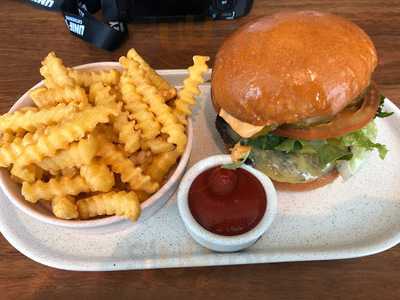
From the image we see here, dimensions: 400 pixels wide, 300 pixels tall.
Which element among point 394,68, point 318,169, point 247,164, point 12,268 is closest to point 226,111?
point 247,164

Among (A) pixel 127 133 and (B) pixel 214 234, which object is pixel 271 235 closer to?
(B) pixel 214 234

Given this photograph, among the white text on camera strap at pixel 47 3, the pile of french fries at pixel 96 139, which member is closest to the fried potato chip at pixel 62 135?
the pile of french fries at pixel 96 139

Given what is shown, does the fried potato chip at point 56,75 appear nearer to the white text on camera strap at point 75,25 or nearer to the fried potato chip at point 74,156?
the fried potato chip at point 74,156

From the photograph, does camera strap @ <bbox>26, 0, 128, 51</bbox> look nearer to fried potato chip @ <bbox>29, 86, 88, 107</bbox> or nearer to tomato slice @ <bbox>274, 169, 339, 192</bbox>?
fried potato chip @ <bbox>29, 86, 88, 107</bbox>

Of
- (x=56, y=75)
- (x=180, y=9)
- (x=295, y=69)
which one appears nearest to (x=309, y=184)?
(x=295, y=69)

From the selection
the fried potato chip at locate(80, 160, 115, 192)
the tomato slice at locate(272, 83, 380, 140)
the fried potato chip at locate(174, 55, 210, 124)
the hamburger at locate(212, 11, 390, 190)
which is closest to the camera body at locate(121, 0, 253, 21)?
the hamburger at locate(212, 11, 390, 190)

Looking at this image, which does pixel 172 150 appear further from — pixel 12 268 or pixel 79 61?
pixel 79 61

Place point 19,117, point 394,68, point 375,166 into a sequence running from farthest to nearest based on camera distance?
point 394,68
point 375,166
point 19,117
